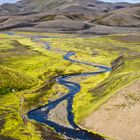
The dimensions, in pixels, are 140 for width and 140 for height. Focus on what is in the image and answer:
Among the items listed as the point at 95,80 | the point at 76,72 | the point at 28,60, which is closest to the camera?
the point at 95,80

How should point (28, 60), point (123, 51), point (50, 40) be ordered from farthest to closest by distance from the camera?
point (50, 40), point (123, 51), point (28, 60)

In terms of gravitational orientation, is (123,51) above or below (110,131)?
below

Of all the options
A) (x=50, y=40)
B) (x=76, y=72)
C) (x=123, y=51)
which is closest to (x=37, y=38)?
(x=50, y=40)

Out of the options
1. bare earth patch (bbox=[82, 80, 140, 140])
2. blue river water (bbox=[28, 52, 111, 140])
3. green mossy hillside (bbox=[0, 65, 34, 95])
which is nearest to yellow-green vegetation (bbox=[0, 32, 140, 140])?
green mossy hillside (bbox=[0, 65, 34, 95])

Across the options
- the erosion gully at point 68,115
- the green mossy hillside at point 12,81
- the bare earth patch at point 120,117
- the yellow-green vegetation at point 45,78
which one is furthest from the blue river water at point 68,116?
the green mossy hillside at point 12,81

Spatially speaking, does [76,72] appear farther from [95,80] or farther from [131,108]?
[131,108]

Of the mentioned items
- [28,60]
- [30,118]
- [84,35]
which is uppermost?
[30,118]

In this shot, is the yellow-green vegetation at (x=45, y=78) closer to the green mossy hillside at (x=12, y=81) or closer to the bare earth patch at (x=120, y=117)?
the green mossy hillside at (x=12, y=81)
